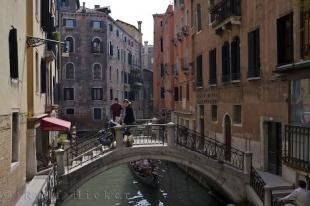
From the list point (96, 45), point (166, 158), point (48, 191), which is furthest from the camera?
point (96, 45)

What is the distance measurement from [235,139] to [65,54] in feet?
95.1

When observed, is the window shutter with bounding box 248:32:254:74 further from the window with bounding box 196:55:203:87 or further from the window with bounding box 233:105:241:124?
the window with bounding box 196:55:203:87

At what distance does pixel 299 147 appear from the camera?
33.3 ft

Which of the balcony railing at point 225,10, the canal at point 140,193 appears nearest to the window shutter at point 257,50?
the balcony railing at point 225,10

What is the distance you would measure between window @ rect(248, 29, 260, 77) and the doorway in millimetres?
1975

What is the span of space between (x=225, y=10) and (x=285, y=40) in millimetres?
4920

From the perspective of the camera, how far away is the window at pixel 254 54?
15466 mm

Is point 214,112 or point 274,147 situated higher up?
point 214,112

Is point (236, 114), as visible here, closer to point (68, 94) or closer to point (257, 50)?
point (257, 50)

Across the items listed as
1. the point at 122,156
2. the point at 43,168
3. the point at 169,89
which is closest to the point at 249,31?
the point at 122,156

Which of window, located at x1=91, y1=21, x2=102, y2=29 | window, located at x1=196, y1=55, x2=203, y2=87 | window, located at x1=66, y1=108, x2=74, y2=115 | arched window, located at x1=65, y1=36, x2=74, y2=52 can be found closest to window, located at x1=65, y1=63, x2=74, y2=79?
arched window, located at x1=65, y1=36, x2=74, y2=52

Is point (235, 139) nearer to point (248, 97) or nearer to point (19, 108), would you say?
point (248, 97)

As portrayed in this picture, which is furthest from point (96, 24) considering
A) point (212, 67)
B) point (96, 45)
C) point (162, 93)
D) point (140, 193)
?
point (140, 193)

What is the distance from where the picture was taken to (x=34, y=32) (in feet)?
45.6
